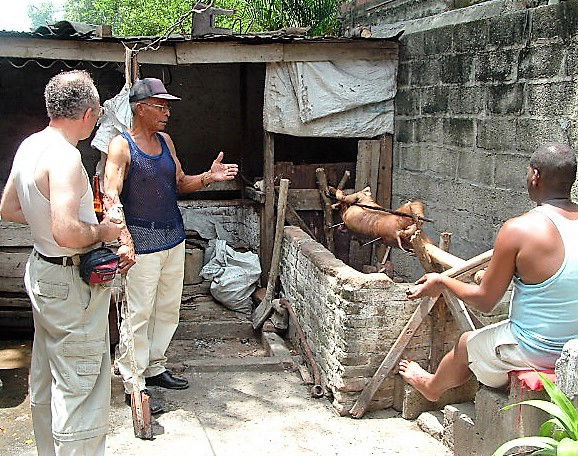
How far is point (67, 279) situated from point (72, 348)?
13.5 inches

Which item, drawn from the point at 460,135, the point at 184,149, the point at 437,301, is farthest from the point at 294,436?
the point at 184,149

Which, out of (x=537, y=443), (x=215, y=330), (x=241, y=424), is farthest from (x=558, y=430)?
(x=215, y=330)

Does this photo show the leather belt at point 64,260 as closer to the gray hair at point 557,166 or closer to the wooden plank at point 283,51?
the gray hair at point 557,166

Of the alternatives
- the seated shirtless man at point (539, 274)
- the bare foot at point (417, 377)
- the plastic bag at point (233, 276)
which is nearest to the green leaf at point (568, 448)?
the seated shirtless man at point (539, 274)

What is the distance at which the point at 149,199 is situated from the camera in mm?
4969

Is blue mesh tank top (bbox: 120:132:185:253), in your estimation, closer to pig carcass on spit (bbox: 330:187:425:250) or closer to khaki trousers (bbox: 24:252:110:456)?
khaki trousers (bbox: 24:252:110:456)

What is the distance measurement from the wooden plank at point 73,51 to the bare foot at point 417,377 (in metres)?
3.93

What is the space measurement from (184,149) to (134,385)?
6121 millimetres

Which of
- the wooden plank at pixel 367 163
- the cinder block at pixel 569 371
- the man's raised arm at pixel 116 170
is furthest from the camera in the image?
the wooden plank at pixel 367 163

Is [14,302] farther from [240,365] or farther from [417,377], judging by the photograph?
[417,377]

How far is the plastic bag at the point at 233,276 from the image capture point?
7.57 m

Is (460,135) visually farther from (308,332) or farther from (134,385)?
(134,385)

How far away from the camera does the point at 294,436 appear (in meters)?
4.72

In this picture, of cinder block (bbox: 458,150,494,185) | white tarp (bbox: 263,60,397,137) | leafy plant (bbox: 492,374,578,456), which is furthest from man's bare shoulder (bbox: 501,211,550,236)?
white tarp (bbox: 263,60,397,137)
